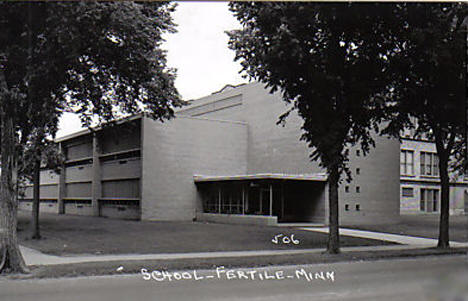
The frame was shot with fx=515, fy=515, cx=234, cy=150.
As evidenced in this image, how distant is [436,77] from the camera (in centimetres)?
1745

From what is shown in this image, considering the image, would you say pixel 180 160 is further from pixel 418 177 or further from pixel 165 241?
pixel 418 177

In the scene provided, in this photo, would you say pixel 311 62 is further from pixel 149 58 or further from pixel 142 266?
pixel 142 266

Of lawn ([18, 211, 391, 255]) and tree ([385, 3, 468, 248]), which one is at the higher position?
tree ([385, 3, 468, 248])

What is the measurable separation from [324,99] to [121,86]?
992 centimetres

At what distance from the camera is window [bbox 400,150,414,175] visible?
46750 mm

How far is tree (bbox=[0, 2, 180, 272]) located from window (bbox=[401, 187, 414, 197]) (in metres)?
29.4

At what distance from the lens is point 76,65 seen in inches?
700

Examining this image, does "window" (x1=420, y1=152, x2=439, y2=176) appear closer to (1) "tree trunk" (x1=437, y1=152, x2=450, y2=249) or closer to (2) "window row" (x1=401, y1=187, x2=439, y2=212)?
(2) "window row" (x1=401, y1=187, x2=439, y2=212)

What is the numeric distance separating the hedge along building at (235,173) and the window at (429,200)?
12.8m

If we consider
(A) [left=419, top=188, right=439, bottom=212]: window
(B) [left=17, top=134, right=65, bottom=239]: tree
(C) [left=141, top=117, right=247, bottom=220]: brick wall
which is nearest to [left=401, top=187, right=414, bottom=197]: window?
(A) [left=419, top=188, right=439, bottom=212]: window

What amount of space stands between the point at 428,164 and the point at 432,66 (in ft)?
112

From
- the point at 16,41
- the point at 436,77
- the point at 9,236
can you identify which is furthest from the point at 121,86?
the point at 436,77

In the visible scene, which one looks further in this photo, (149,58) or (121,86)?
(121,86)

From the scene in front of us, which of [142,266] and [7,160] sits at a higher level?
[7,160]
